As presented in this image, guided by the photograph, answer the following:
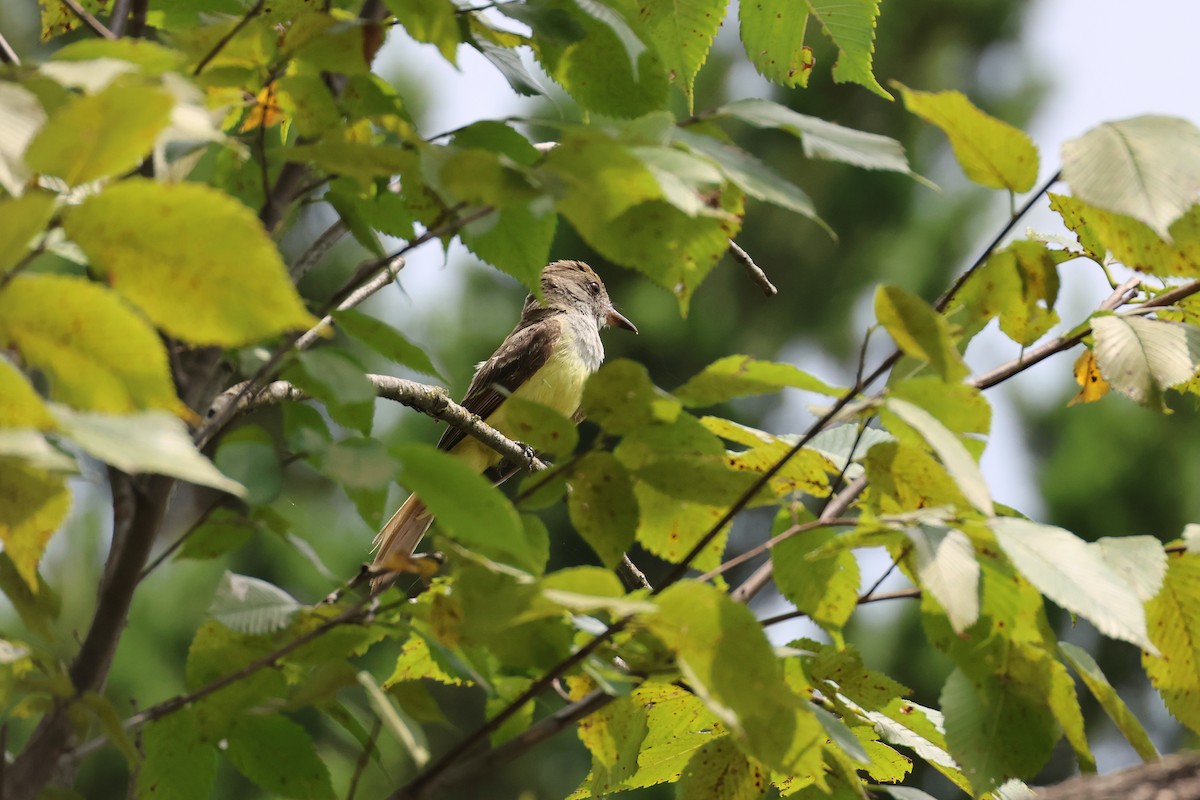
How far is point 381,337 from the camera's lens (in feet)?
4.78

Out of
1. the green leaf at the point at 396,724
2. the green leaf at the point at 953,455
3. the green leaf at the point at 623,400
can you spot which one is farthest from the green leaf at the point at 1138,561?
the green leaf at the point at 396,724

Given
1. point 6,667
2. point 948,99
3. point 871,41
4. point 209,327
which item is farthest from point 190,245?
point 871,41

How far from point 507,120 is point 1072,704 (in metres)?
0.92

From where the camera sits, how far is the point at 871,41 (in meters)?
1.94

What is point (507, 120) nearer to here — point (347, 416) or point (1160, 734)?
point (347, 416)

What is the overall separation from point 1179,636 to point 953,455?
521 mm

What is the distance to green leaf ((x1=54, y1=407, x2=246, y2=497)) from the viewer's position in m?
0.90

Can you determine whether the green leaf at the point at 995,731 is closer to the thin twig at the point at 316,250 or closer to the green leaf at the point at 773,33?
the thin twig at the point at 316,250

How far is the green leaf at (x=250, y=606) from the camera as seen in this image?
1372 mm

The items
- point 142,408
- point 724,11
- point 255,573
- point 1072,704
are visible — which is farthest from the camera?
point 255,573

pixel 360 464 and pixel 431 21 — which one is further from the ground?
pixel 431 21

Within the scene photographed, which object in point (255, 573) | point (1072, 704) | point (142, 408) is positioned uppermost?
point (142, 408)

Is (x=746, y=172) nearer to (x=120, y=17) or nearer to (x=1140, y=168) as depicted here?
(x=1140, y=168)

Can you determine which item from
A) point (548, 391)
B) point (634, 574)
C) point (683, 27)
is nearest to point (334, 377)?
point (683, 27)
